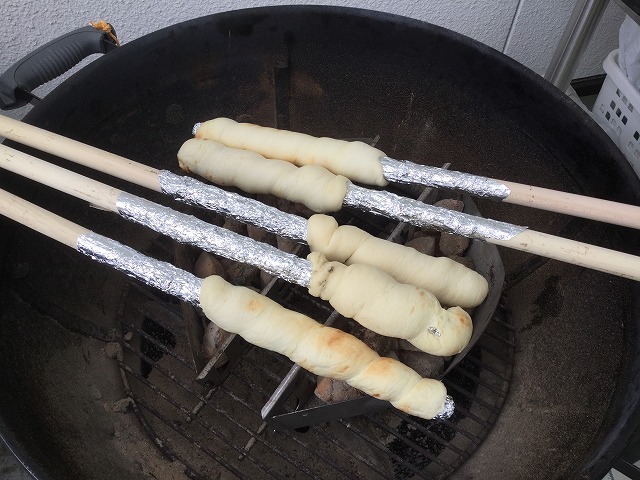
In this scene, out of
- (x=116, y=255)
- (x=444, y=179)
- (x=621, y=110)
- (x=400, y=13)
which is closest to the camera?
(x=116, y=255)

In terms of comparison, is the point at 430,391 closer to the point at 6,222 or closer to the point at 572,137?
the point at 572,137

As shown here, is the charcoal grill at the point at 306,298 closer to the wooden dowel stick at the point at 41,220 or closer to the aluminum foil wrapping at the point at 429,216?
the wooden dowel stick at the point at 41,220

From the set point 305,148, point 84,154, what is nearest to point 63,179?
point 84,154

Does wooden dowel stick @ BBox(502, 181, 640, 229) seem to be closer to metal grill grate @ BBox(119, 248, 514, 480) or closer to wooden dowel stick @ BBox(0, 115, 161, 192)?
metal grill grate @ BBox(119, 248, 514, 480)

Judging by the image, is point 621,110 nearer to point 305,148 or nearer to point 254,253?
point 305,148

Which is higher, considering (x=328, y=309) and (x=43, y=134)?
(x=43, y=134)

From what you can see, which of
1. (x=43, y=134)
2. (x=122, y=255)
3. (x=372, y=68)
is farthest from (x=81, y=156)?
(x=372, y=68)

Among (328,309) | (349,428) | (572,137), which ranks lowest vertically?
(349,428)
